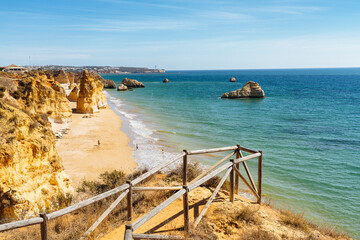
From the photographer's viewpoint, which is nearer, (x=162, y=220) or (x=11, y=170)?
(x=162, y=220)

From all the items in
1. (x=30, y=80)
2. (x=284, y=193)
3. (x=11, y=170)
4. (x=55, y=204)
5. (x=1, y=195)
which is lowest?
(x=284, y=193)

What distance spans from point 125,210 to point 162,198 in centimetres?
110

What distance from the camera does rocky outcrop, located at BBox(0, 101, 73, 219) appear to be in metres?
7.16

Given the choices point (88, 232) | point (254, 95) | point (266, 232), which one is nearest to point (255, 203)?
point (266, 232)

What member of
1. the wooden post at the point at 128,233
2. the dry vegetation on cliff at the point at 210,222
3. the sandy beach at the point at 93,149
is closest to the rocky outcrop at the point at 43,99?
the sandy beach at the point at 93,149

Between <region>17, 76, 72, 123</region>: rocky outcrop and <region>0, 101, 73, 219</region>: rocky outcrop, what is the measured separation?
11.2 m

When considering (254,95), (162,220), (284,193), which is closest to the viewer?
(162,220)

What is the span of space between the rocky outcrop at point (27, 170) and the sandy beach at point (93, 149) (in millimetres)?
3723

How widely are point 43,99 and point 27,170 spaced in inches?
681

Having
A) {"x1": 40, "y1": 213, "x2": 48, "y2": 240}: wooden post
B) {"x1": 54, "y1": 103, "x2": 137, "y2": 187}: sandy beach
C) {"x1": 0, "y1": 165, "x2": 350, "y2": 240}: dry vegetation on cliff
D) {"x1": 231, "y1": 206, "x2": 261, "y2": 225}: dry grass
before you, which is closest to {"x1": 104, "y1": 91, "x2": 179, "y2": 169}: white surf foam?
{"x1": 54, "y1": 103, "x2": 137, "y2": 187}: sandy beach

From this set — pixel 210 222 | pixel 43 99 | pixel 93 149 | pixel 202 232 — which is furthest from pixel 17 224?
pixel 43 99

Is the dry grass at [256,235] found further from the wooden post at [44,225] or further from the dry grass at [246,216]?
the wooden post at [44,225]

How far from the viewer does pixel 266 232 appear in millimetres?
5855

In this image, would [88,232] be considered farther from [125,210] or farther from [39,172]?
[39,172]
